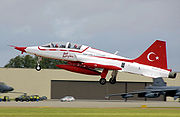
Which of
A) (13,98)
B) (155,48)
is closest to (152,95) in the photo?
(13,98)

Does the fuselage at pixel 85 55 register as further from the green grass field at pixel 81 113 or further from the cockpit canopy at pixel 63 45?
the green grass field at pixel 81 113

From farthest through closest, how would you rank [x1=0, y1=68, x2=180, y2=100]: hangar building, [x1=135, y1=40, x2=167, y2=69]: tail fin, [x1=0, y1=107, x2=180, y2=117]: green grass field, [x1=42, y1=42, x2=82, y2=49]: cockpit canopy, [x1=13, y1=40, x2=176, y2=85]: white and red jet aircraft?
[x1=0, y1=68, x2=180, y2=100]: hangar building
[x1=0, y1=107, x2=180, y2=117]: green grass field
[x1=42, y1=42, x2=82, y2=49]: cockpit canopy
[x1=13, y1=40, x2=176, y2=85]: white and red jet aircraft
[x1=135, y1=40, x2=167, y2=69]: tail fin

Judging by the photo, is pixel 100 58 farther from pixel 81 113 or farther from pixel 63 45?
pixel 81 113

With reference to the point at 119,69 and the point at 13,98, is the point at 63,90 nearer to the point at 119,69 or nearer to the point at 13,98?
the point at 13,98

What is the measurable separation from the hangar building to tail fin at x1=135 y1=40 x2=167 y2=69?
123 meters

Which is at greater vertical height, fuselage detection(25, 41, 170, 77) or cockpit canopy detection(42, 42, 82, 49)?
cockpit canopy detection(42, 42, 82, 49)

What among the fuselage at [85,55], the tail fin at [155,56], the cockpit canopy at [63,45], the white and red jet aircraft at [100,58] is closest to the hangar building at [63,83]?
the white and red jet aircraft at [100,58]

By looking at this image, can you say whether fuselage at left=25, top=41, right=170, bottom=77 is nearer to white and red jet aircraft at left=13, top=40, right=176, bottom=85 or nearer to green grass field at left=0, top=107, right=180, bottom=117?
white and red jet aircraft at left=13, top=40, right=176, bottom=85

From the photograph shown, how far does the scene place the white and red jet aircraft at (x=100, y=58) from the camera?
4200 cm

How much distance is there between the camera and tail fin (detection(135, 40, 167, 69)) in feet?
137

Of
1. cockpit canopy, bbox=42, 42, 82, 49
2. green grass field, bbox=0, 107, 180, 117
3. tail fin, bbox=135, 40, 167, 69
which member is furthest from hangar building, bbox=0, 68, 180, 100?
tail fin, bbox=135, 40, 167, 69

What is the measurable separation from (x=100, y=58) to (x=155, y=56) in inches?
229

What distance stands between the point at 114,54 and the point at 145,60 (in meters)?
3.37

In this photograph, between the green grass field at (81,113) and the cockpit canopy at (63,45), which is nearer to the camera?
the cockpit canopy at (63,45)
